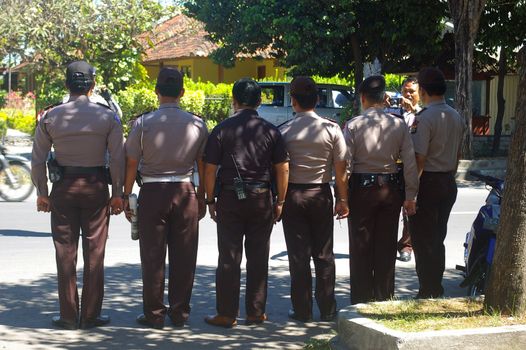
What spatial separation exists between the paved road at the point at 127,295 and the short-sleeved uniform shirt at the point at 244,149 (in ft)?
3.77

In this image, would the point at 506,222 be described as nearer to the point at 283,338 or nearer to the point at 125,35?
the point at 283,338

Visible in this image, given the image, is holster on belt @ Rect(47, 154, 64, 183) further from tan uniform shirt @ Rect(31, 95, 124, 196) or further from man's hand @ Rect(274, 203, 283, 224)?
man's hand @ Rect(274, 203, 283, 224)

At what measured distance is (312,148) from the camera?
668 cm

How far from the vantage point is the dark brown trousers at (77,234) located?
648cm

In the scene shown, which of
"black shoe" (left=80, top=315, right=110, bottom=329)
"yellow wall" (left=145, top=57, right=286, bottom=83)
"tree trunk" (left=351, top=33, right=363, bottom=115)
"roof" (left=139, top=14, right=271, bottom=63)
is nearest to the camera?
"black shoe" (left=80, top=315, right=110, bottom=329)

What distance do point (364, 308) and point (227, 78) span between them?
3415 cm

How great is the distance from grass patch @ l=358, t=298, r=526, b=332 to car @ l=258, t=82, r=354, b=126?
15.9 m

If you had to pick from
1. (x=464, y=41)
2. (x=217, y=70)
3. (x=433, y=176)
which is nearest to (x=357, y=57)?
(x=464, y=41)

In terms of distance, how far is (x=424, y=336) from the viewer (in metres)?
5.09

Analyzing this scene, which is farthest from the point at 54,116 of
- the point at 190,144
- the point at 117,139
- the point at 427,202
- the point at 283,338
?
the point at 427,202

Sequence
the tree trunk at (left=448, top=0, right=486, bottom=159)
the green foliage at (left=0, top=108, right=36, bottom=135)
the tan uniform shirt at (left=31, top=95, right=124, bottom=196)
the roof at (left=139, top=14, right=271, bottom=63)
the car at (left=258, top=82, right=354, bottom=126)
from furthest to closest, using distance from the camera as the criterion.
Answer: the roof at (left=139, top=14, right=271, bottom=63)
the green foliage at (left=0, top=108, right=36, bottom=135)
the car at (left=258, top=82, right=354, bottom=126)
the tree trunk at (left=448, top=0, right=486, bottom=159)
the tan uniform shirt at (left=31, top=95, right=124, bottom=196)

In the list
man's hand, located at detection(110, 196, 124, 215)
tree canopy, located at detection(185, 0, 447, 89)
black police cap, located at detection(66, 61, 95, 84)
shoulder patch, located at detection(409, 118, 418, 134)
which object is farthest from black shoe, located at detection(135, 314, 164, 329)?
tree canopy, located at detection(185, 0, 447, 89)

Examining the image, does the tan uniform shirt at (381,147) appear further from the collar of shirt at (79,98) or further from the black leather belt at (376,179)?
the collar of shirt at (79,98)

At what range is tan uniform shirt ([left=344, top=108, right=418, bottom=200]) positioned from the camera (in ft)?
22.1
